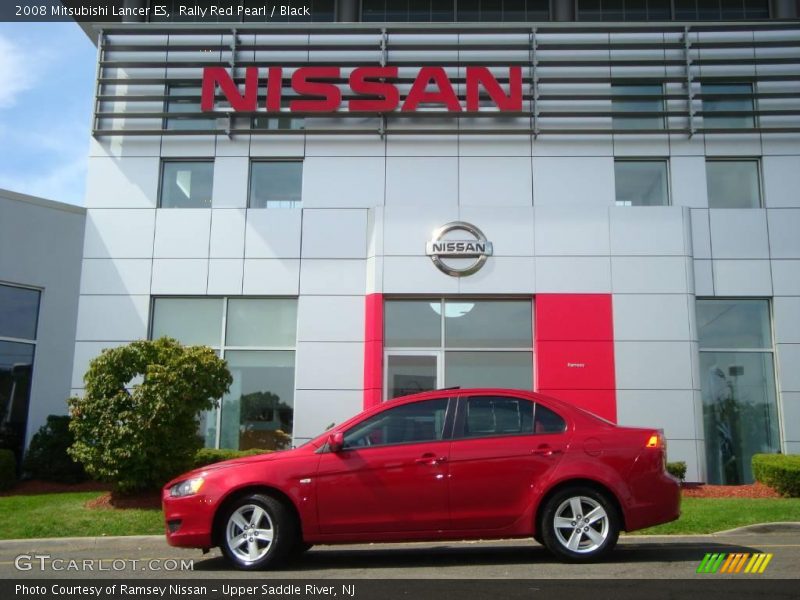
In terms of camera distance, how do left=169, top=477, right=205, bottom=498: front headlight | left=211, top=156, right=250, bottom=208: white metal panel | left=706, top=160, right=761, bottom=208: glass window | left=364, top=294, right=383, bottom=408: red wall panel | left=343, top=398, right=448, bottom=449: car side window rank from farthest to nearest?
left=211, top=156, right=250, bottom=208: white metal panel → left=706, top=160, right=761, bottom=208: glass window → left=364, top=294, right=383, bottom=408: red wall panel → left=343, top=398, right=448, bottom=449: car side window → left=169, top=477, right=205, bottom=498: front headlight

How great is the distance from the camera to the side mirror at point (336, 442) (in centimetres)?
744

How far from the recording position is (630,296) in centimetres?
1552

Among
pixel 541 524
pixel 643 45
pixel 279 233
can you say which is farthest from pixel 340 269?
pixel 541 524

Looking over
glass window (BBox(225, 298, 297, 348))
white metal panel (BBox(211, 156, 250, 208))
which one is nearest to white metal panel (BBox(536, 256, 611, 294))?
glass window (BBox(225, 298, 297, 348))

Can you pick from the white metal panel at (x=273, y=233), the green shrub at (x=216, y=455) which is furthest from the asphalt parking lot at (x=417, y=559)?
the white metal panel at (x=273, y=233)

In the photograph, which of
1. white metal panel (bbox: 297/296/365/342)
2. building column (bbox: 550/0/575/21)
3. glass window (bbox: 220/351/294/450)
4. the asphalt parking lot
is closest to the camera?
the asphalt parking lot

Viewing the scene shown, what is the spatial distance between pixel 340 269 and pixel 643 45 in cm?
787

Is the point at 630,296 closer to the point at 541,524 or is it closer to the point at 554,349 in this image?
the point at 554,349

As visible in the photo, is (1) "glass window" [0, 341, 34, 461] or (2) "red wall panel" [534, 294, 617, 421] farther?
(1) "glass window" [0, 341, 34, 461]

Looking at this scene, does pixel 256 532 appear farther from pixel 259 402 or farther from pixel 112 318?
pixel 112 318

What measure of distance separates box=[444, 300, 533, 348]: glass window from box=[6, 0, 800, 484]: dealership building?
0.14 feet

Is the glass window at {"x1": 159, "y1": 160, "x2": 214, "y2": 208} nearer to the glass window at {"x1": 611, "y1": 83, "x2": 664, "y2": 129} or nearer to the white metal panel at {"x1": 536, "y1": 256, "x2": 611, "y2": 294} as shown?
the white metal panel at {"x1": 536, "y1": 256, "x2": 611, "y2": 294}

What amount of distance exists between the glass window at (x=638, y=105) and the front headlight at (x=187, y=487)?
1247 centimetres

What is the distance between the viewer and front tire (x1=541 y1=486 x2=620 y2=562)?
727 centimetres
